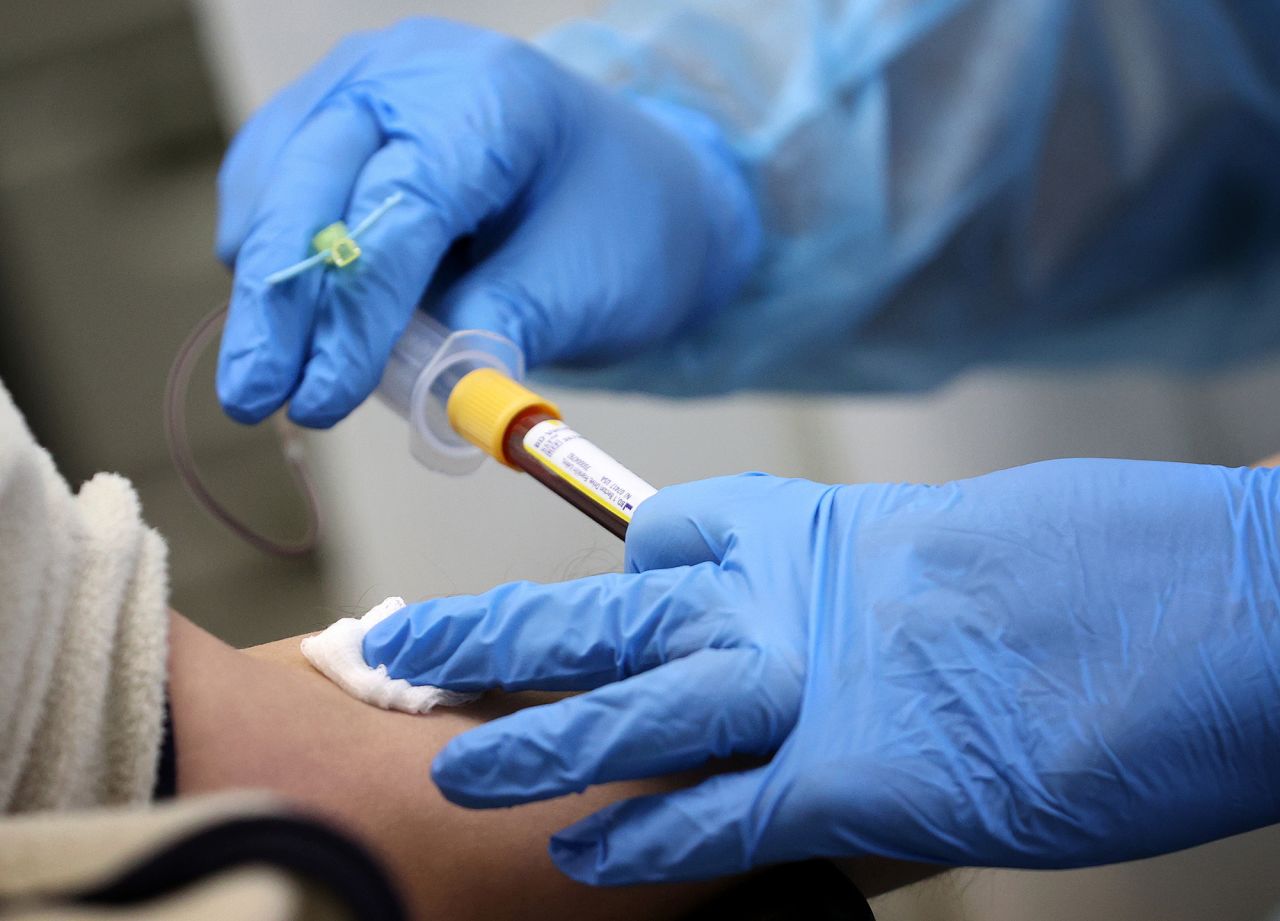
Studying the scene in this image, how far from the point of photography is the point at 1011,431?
4.84 feet

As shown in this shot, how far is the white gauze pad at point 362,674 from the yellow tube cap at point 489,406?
0.19 meters

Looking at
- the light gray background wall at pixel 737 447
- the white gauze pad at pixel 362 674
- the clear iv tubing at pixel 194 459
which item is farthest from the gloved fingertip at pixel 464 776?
the clear iv tubing at pixel 194 459

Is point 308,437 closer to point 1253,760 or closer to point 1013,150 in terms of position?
point 1013,150

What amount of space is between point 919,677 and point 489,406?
18.0 inches

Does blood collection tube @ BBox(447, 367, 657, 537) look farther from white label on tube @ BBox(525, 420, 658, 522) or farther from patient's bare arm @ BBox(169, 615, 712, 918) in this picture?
patient's bare arm @ BBox(169, 615, 712, 918)

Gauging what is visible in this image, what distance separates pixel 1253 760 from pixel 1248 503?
19cm

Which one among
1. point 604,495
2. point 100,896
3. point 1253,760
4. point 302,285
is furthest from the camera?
point 302,285

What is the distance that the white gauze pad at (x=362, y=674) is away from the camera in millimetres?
856

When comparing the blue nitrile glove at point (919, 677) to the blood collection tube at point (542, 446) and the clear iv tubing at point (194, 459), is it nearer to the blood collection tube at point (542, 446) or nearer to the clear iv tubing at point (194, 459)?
the blood collection tube at point (542, 446)

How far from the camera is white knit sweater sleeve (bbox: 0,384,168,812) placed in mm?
634

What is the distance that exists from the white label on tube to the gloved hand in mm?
258

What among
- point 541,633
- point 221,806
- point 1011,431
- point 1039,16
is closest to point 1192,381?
point 1011,431

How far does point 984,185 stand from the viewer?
150 centimetres

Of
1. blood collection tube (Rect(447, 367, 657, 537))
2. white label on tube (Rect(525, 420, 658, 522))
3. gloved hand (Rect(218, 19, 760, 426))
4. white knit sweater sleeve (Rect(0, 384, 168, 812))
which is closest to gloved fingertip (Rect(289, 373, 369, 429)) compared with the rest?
gloved hand (Rect(218, 19, 760, 426))
